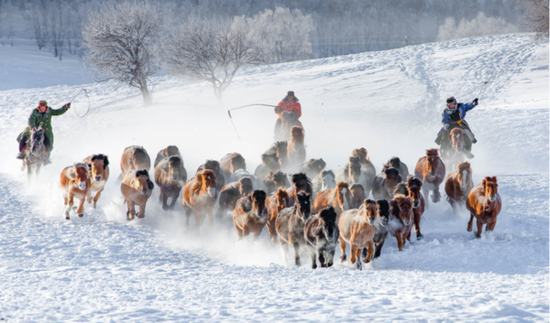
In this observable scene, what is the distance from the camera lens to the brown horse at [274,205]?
8.53 meters

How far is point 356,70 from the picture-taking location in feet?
124

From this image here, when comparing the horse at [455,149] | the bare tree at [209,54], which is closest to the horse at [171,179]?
the horse at [455,149]

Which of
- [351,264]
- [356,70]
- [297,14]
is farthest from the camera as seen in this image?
[297,14]

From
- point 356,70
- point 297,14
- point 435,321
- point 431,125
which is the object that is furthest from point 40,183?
point 297,14

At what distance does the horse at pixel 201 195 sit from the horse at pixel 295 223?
69.3 inches

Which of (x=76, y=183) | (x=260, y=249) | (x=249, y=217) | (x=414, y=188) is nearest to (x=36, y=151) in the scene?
(x=76, y=183)

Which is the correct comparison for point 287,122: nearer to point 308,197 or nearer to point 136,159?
point 136,159

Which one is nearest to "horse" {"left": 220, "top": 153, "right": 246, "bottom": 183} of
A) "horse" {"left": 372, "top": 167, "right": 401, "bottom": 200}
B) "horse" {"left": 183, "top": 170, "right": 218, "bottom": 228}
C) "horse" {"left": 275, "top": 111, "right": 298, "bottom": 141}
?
"horse" {"left": 183, "top": 170, "right": 218, "bottom": 228}

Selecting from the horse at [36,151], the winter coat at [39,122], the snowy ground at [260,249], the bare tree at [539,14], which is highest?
the bare tree at [539,14]

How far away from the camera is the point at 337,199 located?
8500 mm

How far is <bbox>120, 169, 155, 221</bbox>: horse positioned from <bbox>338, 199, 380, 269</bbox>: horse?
13.5 ft

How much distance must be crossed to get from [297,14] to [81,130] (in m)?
55.5

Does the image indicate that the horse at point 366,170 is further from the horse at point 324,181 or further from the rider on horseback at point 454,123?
the rider on horseback at point 454,123

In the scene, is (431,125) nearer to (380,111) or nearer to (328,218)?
(380,111)
